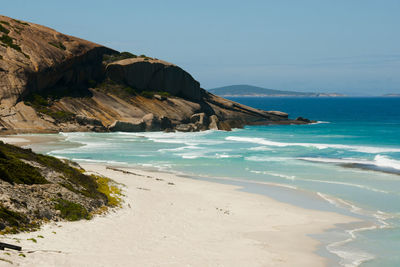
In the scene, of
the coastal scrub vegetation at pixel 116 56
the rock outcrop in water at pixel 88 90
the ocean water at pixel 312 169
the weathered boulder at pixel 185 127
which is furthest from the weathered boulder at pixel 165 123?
the coastal scrub vegetation at pixel 116 56

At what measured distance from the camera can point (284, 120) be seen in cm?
10362

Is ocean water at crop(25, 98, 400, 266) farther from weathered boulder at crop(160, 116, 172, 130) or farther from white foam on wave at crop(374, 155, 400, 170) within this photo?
weathered boulder at crop(160, 116, 172, 130)

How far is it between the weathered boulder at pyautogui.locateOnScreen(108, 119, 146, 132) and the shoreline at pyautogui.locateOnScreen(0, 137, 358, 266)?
47.0 metres

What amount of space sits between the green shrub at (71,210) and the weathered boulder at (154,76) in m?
69.9

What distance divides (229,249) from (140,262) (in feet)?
Answer: 11.5

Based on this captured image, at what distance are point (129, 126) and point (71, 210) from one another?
56.7 metres

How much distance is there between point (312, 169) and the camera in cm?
3816

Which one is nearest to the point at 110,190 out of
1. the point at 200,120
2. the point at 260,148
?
the point at 260,148

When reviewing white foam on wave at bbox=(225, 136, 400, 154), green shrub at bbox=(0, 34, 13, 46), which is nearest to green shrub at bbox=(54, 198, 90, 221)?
white foam on wave at bbox=(225, 136, 400, 154)

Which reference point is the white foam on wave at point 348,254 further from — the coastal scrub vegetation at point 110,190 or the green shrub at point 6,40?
the green shrub at point 6,40

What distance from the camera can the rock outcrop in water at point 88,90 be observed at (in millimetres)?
69750

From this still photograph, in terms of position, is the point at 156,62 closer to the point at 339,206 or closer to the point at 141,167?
the point at 141,167

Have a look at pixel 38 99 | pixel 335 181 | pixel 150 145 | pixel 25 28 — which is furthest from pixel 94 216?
pixel 25 28

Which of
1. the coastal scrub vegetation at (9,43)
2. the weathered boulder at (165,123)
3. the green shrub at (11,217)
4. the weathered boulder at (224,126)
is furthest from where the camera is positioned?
the weathered boulder at (224,126)
